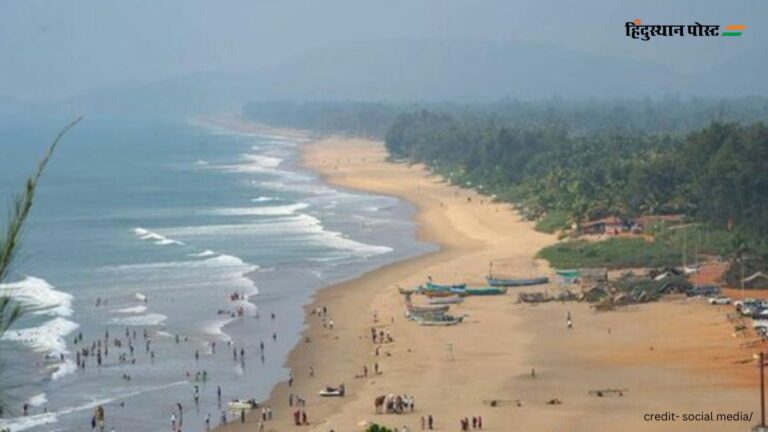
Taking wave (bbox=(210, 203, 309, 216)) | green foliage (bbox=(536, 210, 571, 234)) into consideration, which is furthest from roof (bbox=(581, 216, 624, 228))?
wave (bbox=(210, 203, 309, 216))

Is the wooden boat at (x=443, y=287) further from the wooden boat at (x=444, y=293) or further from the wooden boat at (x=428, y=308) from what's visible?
the wooden boat at (x=428, y=308)

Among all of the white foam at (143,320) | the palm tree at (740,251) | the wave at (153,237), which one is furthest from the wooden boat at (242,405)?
the wave at (153,237)

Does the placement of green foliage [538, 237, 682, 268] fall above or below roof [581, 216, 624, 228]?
below

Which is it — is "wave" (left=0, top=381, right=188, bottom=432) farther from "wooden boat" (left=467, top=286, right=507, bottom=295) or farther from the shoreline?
"wooden boat" (left=467, top=286, right=507, bottom=295)

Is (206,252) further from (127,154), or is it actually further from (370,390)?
(127,154)

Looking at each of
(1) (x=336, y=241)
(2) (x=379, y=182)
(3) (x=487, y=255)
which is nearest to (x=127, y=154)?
(2) (x=379, y=182)
